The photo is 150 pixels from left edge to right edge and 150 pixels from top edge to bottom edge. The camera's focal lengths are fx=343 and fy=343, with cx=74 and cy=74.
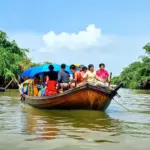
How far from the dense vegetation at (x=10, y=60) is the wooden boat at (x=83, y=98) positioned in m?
22.5

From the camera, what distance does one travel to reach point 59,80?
1171 cm

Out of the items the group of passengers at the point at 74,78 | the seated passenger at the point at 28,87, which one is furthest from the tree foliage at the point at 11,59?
the group of passengers at the point at 74,78

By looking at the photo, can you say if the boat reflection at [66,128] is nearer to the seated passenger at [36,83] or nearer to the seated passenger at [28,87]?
the seated passenger at [36,83]

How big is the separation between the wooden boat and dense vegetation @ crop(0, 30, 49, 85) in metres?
22.5

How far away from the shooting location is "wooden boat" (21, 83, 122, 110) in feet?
34.9

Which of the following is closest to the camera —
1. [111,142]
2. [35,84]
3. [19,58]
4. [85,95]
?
[111,142]

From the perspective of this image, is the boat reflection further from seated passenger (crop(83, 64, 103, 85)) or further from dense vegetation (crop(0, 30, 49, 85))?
dense vegetation (crop(0, 30, 49, 85))

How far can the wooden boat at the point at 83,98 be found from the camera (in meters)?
10.6

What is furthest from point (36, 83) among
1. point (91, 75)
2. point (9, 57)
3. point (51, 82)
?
point (9, 57)

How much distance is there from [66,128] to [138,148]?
2.32 metres

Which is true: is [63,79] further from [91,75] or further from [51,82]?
[91,75]

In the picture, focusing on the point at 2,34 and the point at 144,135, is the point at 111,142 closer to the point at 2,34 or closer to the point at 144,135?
the point at 144,135

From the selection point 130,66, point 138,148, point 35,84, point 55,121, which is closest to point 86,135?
point 138,148

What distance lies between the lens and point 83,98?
10.8 meters
